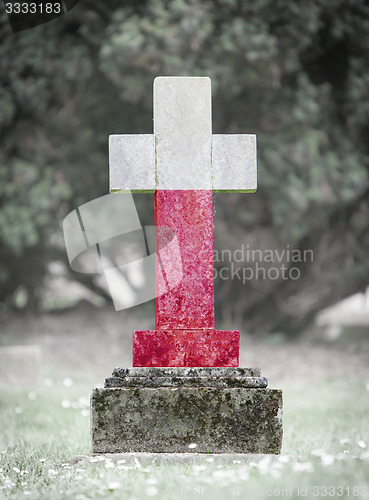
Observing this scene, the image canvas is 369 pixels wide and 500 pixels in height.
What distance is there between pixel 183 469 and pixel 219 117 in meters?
6.50

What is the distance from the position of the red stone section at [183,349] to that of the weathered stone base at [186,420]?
24 cm

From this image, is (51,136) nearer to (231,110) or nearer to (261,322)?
(231,110)

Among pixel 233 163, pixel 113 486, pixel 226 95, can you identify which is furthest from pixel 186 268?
pixel 226 95

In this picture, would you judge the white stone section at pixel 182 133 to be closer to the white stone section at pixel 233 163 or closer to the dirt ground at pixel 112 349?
the white stone section at pixel 233 163

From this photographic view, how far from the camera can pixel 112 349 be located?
962 cm

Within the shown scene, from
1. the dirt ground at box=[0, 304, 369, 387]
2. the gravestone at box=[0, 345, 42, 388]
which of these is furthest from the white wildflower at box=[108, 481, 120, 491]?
the dirt ground at box=[0, 304, 369, 387]

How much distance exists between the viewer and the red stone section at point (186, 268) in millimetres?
3686

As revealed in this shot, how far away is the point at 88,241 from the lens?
979 centimetres

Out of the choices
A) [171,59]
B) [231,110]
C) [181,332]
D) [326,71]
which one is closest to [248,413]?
[181,332]

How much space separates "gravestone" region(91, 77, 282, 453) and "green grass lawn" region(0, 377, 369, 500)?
189 millimetres

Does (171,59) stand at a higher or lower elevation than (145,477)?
higher

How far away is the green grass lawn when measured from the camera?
8.92 ft

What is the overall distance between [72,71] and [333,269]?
5.40 m

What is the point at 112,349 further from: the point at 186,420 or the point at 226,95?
the point at 186,420
